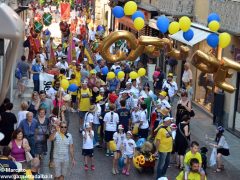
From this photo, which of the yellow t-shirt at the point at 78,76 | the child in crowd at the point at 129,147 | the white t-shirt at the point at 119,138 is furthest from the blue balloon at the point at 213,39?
the yellow t-shirt at the point at 78,76

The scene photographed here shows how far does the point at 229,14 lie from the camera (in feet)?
66.1

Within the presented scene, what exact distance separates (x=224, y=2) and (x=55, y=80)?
6.72 m

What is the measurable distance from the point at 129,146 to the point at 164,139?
88 cm

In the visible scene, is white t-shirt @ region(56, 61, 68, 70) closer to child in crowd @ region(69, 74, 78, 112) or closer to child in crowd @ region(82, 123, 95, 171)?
child in crowd @ region(69, 74, 78, 112)

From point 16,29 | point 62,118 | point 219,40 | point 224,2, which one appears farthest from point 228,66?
point 224,2

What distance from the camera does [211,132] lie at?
62.5ft

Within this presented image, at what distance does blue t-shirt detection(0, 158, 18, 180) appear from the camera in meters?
9.45

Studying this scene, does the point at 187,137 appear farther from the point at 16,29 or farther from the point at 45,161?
the point at 16,29

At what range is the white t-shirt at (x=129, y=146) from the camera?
1316 cm

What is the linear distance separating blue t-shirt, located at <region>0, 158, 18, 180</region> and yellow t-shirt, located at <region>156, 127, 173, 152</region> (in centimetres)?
404

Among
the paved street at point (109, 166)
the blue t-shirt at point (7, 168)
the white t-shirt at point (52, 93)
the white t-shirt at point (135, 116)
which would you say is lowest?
the paved street at point (109, 166)

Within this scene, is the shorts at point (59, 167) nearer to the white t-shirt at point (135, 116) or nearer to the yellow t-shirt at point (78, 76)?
the white t-shirt at point (135, 116)

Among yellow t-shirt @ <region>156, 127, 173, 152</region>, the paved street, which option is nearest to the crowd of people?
yellow t-shirt @ <region>156, 127, 173, 152</region>

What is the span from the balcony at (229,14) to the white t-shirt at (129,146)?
748cm
